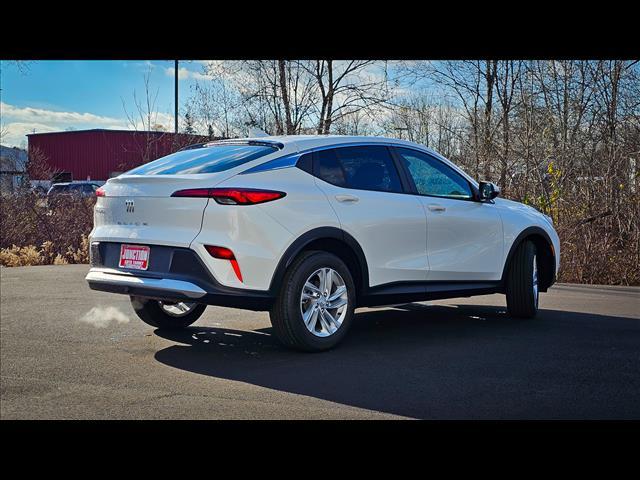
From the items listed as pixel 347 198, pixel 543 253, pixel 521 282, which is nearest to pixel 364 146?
pixel 347 198

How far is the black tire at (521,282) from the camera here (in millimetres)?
8500

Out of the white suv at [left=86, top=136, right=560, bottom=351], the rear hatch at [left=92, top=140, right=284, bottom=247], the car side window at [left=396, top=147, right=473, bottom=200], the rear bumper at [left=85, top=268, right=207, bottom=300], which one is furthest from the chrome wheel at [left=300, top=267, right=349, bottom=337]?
the car side window at [left=396, top=147, right=473, bottom=200]

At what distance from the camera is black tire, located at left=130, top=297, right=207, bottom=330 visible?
24.6 feet

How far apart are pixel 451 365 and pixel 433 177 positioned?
7.41ft

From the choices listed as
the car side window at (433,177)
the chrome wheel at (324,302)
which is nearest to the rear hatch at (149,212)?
the chrome wheel at (324,302)

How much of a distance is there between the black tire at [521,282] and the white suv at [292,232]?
21.8 inches

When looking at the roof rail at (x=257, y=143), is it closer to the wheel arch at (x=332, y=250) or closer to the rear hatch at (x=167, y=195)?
the rear hatch at (x=167, y=195)

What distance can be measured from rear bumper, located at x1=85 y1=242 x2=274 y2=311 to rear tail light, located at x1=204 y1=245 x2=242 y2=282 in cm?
12

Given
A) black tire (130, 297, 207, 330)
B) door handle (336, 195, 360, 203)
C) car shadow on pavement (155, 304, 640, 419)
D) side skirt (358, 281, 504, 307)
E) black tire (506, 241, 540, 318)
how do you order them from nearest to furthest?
car shadow on pavement (155, 304, 640, 419) → door handle (336, 195, 360, 203) → side skirt (358, 281, 504, 307) → black tire (130, 297, 207, 330) → black tire (506, 241, 540, 318)

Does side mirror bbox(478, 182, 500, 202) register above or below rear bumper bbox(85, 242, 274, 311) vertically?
above

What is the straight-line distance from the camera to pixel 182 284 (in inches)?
240

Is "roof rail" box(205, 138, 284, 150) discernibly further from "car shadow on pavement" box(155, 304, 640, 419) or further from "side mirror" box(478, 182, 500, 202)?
"side mirror" box(478, 182, 500, 202)
